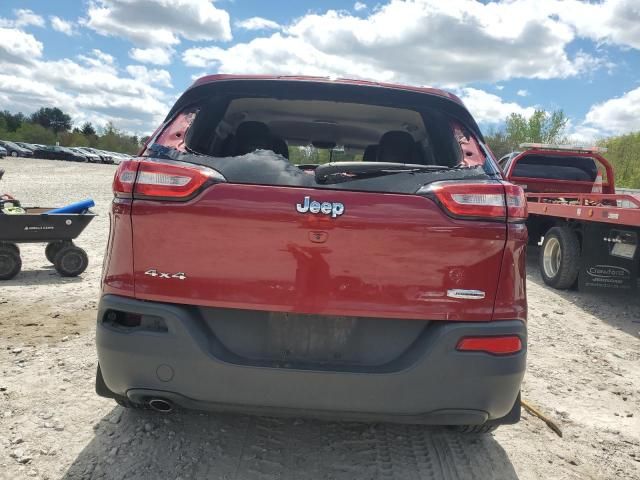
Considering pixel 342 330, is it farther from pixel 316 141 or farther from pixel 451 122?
pixel 316 141

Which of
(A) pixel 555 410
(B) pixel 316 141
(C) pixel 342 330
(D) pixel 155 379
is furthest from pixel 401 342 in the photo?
(B) pixel 316 141

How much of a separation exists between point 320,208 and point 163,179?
669 mm

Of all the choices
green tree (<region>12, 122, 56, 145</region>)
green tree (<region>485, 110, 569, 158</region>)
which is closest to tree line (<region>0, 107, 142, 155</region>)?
green tree (<region>12, 122, 56, 145</region>)

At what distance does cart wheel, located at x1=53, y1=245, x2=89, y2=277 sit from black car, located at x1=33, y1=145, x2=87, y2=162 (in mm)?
55448

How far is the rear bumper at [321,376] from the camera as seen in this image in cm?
219

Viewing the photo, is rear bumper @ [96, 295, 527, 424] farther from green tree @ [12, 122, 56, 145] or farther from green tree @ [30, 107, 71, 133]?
green tree @ [30, 107, 71, 133]

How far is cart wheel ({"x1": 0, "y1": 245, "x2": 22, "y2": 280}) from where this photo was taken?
6.28 meters

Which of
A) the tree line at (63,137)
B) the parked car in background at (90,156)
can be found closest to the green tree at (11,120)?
the tree line at (63,137)

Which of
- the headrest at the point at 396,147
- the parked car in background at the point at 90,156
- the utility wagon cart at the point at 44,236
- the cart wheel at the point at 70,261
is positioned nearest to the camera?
the headrest at the point at 396,147

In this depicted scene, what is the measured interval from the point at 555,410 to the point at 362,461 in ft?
5.26

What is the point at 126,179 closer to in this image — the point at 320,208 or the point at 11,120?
the point at 320,208

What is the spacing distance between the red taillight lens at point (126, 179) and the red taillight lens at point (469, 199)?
3.98ft

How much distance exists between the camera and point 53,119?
369 ft

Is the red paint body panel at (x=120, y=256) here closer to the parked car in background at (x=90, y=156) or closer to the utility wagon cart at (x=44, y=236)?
the utility wagon cart at (x=44, y=236)
